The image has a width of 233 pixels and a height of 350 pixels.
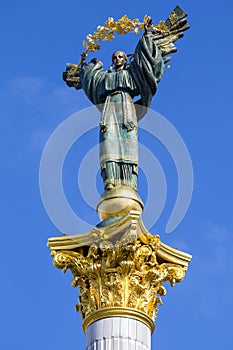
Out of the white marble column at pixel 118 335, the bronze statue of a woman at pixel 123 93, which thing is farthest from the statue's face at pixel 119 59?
the white marble column at pixel 118 335

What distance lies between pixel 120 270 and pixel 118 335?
1.93 metres

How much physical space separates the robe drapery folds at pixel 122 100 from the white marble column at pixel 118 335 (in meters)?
4.49

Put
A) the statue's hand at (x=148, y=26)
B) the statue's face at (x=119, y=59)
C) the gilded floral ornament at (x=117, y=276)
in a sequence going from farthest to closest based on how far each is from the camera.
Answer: the statue's face at (x=119, y=59), the statue's hand at (x=148, y=26), the gilded floral ornament at (x=117, y=276)

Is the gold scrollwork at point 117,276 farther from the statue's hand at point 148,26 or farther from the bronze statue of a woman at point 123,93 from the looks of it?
the statue's hand at point 148,26

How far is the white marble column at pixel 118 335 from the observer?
105ft

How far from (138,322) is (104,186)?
14.7ft

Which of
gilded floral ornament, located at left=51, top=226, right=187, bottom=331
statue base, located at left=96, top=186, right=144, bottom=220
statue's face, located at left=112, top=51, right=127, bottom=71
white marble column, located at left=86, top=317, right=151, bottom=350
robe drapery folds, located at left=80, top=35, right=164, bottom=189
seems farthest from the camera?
statue's face, located at left=112, top=51, right=127, bottom=71

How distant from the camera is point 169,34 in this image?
38594mm

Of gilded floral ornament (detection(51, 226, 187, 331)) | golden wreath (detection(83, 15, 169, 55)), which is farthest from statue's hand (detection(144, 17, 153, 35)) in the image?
gilded floral ornament (detection(51, 226, 187, 331))

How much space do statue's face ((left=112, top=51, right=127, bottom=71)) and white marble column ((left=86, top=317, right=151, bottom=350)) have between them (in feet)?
29.1

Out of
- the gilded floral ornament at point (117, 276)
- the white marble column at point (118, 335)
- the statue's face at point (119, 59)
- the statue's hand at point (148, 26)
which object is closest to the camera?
the white marble column at point (118, 335)

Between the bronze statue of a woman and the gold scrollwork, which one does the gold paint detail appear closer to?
the gold scrollwork

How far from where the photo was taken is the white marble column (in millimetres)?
31906

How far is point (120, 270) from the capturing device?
109 ft
